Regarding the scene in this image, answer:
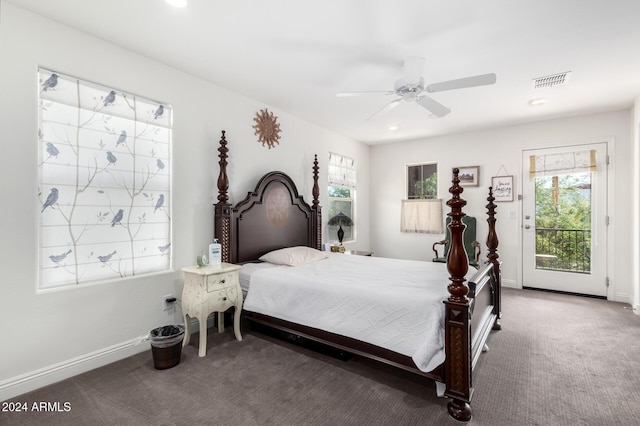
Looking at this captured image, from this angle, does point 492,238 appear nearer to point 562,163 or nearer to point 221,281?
point 562,163

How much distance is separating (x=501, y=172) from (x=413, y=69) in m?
3.35

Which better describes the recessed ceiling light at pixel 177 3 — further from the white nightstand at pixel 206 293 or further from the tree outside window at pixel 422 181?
the tree outside window at pixel 422 181

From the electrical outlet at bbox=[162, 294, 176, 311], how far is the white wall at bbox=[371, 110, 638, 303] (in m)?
4.18

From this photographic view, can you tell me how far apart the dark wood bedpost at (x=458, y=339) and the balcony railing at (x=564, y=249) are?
12.3 ft

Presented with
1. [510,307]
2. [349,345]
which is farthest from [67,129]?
[510,307]

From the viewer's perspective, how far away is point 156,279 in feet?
9.30

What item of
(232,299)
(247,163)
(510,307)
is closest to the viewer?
(232,299)

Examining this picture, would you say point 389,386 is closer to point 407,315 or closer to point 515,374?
point 407,315

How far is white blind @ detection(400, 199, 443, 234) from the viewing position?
557cm

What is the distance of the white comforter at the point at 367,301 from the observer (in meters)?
Result: 1.99

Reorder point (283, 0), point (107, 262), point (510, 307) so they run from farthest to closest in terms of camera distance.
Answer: point (510, 307) → point (107, 262) → point (283, 0)

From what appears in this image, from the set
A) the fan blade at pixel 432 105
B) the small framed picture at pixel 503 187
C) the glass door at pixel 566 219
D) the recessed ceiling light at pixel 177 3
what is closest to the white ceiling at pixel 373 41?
the recessed ceiling light at pixel 177 3

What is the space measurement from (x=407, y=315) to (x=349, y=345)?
22.5 inches

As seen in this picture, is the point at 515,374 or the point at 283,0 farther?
the point at 515,374
